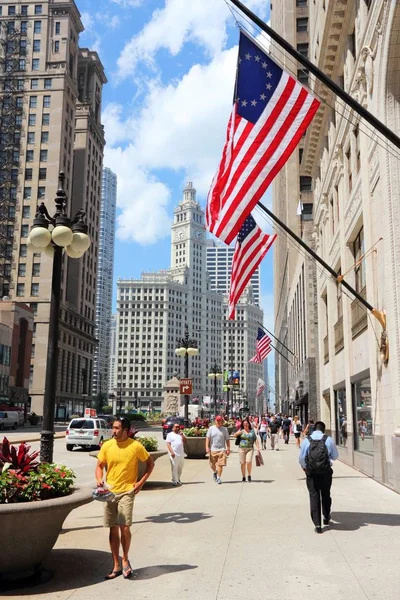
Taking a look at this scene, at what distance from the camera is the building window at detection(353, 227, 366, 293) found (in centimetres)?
1939

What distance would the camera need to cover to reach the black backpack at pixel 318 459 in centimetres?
944

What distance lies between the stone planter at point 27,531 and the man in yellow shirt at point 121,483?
1.84 feet

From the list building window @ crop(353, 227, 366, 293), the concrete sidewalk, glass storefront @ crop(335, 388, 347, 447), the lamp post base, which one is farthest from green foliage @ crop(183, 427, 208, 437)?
the lamp post base

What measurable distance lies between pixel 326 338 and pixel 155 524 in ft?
70.5

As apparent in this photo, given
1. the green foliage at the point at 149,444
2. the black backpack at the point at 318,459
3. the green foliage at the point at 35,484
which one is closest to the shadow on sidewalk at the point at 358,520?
the black backpack at the point at 318,459

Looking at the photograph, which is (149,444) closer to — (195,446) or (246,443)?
(246,443)

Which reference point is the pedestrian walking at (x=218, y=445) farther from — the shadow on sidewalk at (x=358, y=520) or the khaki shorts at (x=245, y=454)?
the shadow on sidewalk at (x=358, y=520)

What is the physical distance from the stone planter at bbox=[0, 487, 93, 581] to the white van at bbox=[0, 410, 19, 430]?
49.5 m

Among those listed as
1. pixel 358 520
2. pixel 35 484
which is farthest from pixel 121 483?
pixel 358 520

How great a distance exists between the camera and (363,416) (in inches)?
754

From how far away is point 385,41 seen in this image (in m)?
14.2

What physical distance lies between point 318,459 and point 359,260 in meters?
11.0

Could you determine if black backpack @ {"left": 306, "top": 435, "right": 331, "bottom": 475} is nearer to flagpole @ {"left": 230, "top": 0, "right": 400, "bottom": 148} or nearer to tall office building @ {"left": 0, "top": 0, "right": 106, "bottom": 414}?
flagpole @ {"left": 230, "top": 0, "right": 400, "bottom": 148}

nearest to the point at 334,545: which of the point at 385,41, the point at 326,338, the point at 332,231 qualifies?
the point at 385,41
